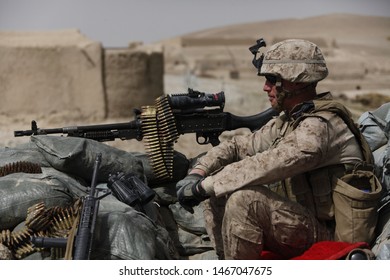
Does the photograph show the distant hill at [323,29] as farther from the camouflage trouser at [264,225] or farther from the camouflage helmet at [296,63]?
the camouflage trouser at [264,225]

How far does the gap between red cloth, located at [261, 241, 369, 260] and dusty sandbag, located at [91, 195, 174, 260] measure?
2.55ft

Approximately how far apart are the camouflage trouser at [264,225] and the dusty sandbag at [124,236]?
0.40 meters

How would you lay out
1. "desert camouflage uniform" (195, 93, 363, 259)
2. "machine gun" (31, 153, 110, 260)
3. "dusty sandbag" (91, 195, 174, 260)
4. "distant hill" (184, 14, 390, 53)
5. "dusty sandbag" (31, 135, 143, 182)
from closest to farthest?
"machine gun" (31, 153, 110, 260), "desert camouflage uniform" (195, 93, 363, 259), "dusty sandbag" (91, 195, 174, 260), "dusty sandbag" (31, 135, 143, 182), "distant hill" (184, 14, 390, 53)

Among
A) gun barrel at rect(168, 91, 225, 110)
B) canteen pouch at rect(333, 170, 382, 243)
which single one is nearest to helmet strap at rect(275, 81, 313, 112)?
canteen pouch at rect(333, 170, 382, 243)

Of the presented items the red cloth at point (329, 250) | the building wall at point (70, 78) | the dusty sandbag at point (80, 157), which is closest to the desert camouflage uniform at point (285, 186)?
the red cloth at point (329, 250)

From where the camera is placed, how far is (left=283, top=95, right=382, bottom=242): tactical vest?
14.0ft

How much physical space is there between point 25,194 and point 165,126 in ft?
4.58

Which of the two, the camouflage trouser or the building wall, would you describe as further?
the building wall

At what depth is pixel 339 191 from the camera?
14.0 ft

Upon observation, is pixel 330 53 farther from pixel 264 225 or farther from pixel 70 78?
pixel 264 225

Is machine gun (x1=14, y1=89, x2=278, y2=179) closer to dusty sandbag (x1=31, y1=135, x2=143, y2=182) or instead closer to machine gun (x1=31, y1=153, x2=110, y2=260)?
dusty sandbag (x1=31, y1=135, x2=143, y2=182)

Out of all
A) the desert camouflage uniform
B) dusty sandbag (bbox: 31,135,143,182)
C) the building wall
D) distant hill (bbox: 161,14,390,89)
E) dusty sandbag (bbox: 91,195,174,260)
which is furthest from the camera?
distant hill (bbox: 161,14,390,89)

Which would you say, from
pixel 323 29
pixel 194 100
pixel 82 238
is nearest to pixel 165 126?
pixel 194 100

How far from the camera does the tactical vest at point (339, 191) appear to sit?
4.26m
